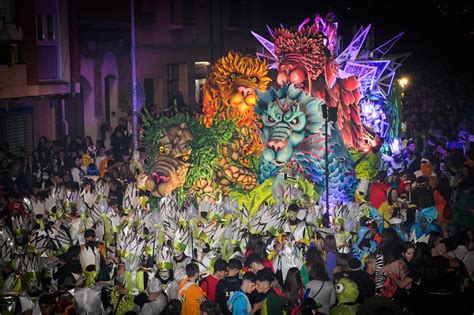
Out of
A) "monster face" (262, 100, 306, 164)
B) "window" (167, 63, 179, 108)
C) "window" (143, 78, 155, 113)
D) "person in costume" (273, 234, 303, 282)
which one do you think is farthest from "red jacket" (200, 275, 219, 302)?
"window" (167, 63, 179, 108)

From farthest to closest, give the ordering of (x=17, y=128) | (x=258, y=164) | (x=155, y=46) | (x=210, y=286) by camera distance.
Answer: (x=155, y=46) → (x=17, y=128) → (x=258, y=164) → (x=210, y=286)

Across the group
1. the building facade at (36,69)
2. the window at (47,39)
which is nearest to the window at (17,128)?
the building facade at (36,69)

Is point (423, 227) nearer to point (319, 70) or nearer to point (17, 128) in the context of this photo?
point (319, 70)

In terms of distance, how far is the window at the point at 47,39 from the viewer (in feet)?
72.7

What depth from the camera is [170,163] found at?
A: 586 inches

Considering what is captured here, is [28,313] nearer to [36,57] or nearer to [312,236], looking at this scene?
[312,236]

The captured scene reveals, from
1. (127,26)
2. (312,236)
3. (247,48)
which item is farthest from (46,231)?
(247,48)

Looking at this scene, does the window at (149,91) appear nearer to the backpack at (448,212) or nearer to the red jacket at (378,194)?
the red jacket at (378,194)

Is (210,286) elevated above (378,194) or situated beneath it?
situated beneath

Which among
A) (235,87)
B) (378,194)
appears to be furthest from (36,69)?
(378,194)

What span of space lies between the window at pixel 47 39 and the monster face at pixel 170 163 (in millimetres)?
7810

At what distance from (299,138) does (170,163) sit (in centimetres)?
237

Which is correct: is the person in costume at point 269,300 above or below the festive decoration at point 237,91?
below

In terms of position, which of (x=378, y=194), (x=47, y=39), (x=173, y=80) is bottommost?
(x=378, y=194)
